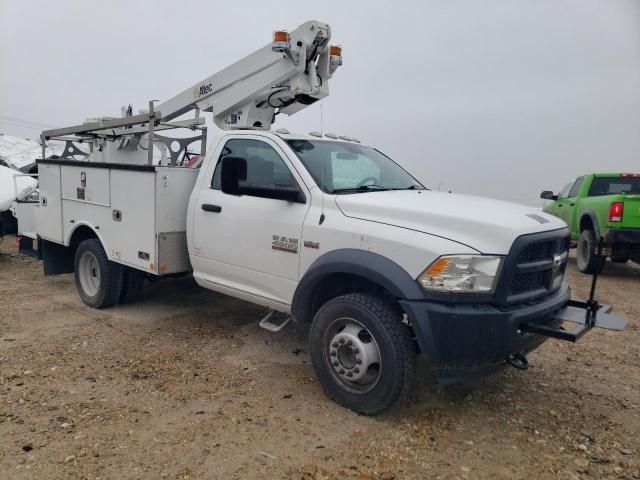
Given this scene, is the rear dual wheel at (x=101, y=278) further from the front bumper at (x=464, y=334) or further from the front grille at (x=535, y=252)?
the front grille at (x=535, y=252)

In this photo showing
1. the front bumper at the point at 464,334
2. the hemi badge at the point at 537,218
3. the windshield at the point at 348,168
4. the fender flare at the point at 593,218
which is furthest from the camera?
the fender flare at the point at 593,218

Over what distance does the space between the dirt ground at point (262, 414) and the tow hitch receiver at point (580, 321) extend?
27.2 inches

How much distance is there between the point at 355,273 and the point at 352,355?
58cm

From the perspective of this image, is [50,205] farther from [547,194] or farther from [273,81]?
[547,194]

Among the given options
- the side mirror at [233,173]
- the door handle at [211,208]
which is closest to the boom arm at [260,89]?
the door handle at [211,208]

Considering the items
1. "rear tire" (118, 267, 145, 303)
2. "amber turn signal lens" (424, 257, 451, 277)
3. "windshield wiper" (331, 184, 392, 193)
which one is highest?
"windshield wiper" (331, 184, 392, 193)

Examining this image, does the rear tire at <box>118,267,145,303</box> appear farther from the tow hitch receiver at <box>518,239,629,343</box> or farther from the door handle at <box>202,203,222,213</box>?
the tow hitch receiver at <box>518,239,629,343</box>

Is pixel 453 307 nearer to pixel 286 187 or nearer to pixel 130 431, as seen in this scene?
pixel 286 187

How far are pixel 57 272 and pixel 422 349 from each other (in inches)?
212

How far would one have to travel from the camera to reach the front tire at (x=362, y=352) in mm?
3287

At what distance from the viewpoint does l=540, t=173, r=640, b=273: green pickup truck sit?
26.1 ft

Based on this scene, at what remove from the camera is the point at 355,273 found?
3.45m

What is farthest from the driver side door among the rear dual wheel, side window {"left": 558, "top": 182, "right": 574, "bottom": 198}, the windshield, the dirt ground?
side window {"left": 558, "top": 182, "right": 574, "bottom": 198}

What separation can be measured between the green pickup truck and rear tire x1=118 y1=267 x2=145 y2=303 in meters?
6.11
